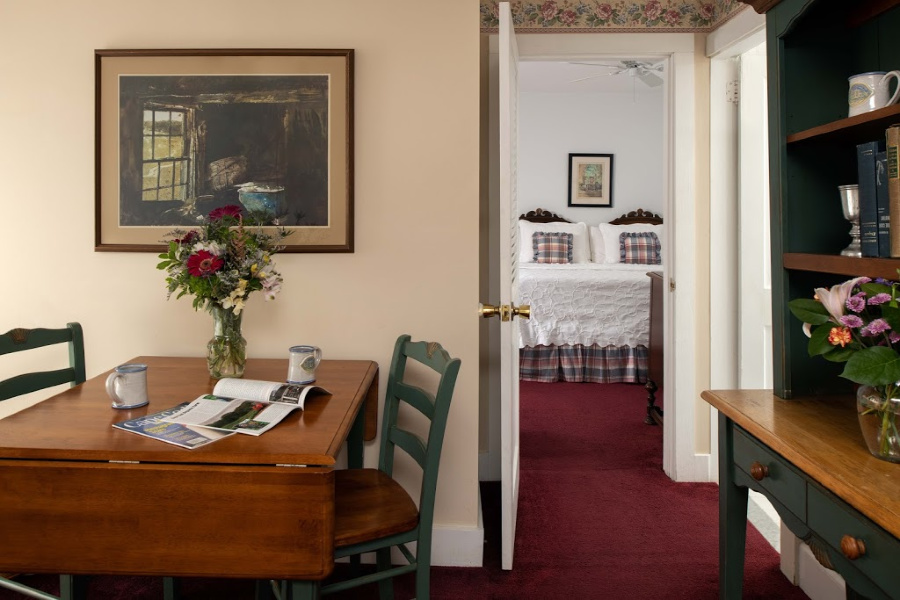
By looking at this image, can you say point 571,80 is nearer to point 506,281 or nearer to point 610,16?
point 610,16

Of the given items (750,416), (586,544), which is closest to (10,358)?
(586,544)

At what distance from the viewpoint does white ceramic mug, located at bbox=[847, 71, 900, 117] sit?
1.55 m

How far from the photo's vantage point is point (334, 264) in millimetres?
2387

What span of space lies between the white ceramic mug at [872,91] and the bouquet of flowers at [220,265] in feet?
5.10

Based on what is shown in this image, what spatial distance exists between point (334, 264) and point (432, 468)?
2.96ft

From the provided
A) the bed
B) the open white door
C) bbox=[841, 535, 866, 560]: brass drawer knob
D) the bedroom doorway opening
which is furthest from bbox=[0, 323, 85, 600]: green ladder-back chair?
the bedroom doorway opening

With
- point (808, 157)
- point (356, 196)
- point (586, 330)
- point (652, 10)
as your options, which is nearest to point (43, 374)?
point (356, 196)

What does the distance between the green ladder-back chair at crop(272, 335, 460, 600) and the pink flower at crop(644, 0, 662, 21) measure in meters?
2.00

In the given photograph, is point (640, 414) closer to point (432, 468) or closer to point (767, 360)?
point (767, 360)

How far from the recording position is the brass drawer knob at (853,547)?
1.15m

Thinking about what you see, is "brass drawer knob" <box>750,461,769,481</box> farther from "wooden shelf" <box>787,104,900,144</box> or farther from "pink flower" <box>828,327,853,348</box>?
"wooden shelf" <box>787,104,900,144</box>

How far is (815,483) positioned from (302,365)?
1299mm

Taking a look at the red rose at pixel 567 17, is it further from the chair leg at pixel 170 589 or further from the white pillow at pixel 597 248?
the white pillow at pixel 597 248

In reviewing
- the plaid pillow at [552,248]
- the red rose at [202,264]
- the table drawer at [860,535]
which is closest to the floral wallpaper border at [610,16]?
the red rose at [202,264]
